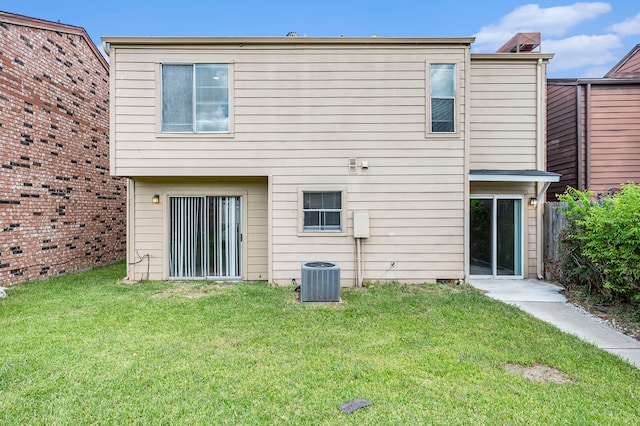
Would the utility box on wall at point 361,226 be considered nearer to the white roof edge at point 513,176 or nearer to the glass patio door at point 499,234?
the white roof edge at point 513,176

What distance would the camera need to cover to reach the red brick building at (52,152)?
695cm

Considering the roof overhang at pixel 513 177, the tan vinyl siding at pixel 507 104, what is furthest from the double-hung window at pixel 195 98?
the tan vinyl siding at pixel 507 104

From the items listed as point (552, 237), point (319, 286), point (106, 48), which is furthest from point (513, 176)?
point (106, 48)

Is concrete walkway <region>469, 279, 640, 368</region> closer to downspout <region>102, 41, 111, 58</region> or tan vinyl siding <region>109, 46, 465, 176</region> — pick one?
tan vinyl siding <region>109, 46, 465, 176</region>

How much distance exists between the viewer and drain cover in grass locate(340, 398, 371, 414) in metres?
2.57

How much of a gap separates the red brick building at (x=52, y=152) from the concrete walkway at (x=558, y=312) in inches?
372

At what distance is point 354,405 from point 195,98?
6.33m

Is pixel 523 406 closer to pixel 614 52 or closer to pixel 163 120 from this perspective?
pixel 163 120

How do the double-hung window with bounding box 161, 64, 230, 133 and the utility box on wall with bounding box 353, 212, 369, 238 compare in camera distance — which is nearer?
the utility box on wall with bounding box 353, 212, 369, 238

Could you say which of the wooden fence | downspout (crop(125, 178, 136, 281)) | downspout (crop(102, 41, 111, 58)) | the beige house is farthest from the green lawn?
downspout (crop(102, 41, 111, 58))

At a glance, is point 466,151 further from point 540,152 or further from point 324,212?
point 324,212

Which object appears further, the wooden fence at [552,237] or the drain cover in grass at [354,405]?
the wooden fence at [552,237]

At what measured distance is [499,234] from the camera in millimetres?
7531

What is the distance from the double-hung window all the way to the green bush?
21.8ft
